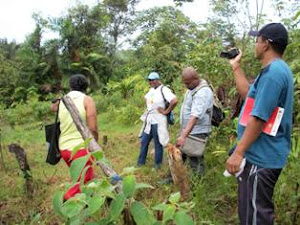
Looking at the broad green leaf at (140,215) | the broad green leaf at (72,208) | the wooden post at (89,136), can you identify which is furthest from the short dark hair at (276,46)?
the broad green leaf at (72,208)

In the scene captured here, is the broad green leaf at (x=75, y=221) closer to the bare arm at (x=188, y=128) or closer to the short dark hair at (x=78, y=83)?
the short dark hair at (x=78, y=83)

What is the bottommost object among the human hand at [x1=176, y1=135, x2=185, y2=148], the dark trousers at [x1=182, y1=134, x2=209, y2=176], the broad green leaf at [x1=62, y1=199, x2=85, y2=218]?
the dark trousers at [x1=182, y1=134, x2=209, y2=176]

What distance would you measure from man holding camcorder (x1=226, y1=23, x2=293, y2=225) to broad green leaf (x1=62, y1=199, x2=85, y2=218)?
1.05 m

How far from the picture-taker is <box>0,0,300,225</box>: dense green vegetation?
3977mm

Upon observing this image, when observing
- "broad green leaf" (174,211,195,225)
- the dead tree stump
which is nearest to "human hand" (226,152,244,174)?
"broad green leaf" (174,211,195,225)

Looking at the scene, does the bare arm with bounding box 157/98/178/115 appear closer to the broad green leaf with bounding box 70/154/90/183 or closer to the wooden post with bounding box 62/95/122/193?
the wooden post with bounding box 62/95/122/193

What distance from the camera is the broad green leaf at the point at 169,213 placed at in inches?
63.9

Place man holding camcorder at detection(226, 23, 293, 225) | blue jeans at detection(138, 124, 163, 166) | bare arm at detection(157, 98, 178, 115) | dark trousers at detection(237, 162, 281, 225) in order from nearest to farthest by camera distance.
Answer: man holding camcorder at detection(226, 23, 293, 225) < dark trousers at detection(237, 162, 281, 225) < bare arm at detection(157, 98, 178, 115) < blue jeans at detection(138, 124, 163, 166)

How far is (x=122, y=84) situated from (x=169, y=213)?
36.6ft

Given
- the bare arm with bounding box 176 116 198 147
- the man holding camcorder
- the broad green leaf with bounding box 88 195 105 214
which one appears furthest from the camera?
the bare arm with bounding box 176 116 198 147

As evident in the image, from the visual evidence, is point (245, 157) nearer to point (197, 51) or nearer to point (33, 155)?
point (197, 51)

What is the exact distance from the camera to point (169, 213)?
1635mm

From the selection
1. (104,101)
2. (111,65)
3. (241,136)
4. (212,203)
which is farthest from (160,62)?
(241,136)

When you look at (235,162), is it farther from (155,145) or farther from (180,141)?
(155,145)
